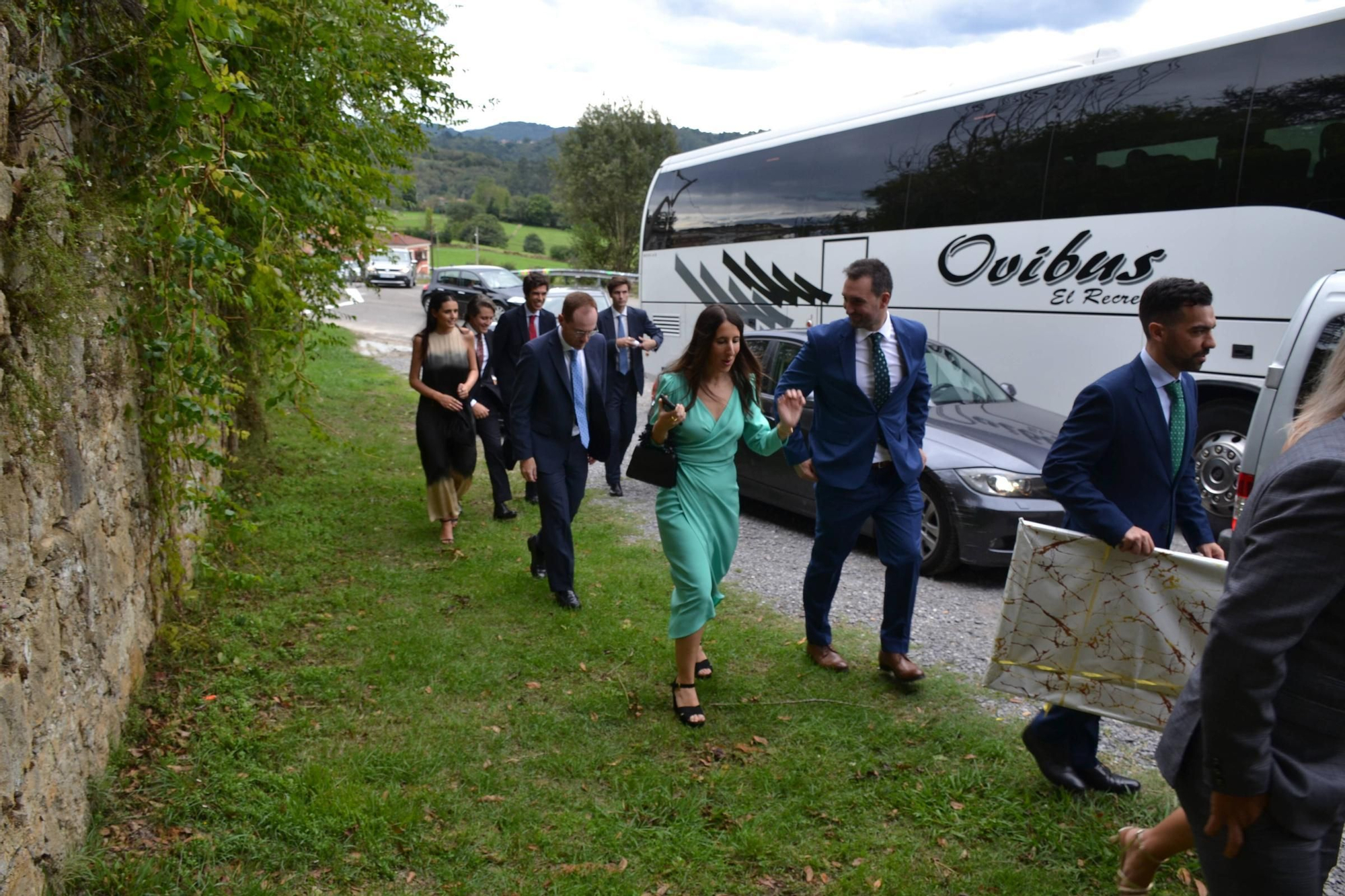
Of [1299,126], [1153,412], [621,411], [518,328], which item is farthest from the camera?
[621,411]

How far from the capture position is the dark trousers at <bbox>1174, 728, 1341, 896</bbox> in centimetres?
187

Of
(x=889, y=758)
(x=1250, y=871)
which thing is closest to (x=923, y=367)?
(x=889, y=758)

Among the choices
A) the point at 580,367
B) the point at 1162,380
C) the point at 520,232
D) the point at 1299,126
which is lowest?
the point at 580,367

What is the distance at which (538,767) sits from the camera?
3965 millimetres

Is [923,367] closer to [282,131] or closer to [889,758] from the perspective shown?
[889,758]

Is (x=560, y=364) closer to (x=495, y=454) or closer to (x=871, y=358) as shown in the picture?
(x=871, y=358)

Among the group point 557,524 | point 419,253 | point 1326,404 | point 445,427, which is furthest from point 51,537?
point 419,253

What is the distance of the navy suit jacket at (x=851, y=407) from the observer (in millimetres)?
4598

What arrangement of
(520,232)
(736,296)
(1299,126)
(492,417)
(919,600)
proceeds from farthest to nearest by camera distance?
1. (520,232)
2. (736,296)
3. (492,417)
4. (1299,126)
5. (919,600)

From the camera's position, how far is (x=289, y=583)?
19.7 feet

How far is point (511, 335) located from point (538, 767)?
184 inches

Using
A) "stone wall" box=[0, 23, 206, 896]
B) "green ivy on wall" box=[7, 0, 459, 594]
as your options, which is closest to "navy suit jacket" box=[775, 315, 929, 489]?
"green ivy on wall" box=[7, 0, 459, 594]

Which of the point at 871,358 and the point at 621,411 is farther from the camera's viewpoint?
the point at 621,411

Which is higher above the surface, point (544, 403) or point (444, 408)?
point (544, 403)
